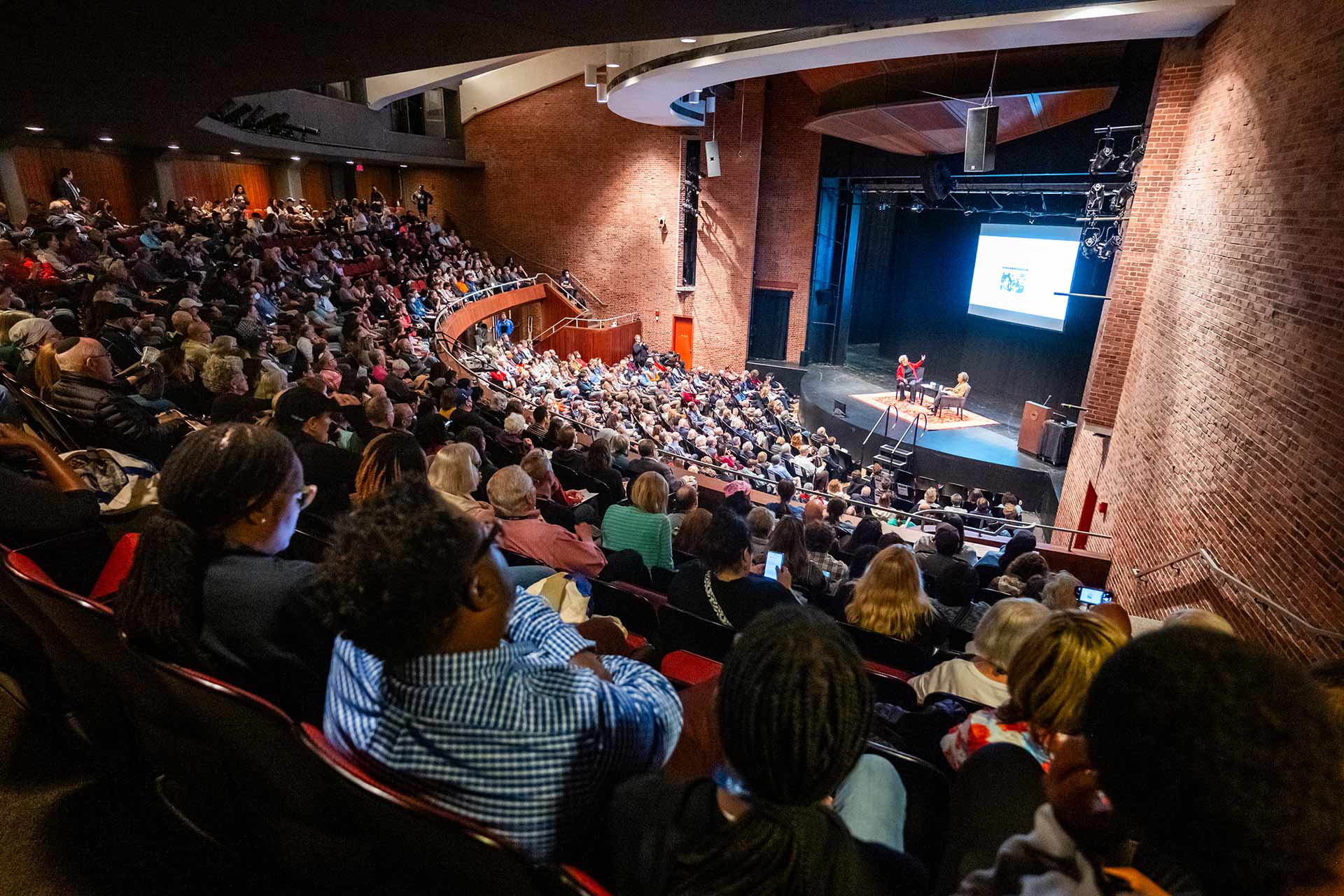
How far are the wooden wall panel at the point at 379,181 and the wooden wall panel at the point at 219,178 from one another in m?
3.33

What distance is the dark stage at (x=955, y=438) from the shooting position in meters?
11.8

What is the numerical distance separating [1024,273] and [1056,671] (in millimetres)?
14922

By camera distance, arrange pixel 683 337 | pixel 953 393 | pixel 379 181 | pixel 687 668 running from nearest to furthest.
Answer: pixel 687 668 → pixel 953 393 → pixel 683 337 → pixel 379 181

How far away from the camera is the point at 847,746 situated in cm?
102

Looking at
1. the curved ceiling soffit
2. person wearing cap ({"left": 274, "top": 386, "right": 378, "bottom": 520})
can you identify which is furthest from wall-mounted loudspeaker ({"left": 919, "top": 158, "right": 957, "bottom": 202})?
person wearing cap ({"left": 274, "top": 386, "right": 378, "bottom": 520})

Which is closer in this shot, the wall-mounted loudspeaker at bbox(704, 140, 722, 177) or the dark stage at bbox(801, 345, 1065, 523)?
the dark stage at bbox(801, 345, 1065, 523)

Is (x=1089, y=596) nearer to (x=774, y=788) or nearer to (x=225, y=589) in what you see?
(x=774, y=788)

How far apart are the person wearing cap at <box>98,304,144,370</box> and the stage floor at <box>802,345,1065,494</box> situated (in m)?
11.4

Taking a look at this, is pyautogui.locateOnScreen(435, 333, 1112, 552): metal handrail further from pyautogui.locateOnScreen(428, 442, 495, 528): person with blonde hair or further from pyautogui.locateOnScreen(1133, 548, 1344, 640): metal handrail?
pyautogui.locateOnScreen(428, 442, 495, 528): person with blonde hair

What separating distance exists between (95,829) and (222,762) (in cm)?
77

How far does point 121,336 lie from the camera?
557 centimetres

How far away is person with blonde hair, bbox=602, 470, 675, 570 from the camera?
3.85m

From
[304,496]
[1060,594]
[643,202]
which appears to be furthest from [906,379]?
[304,496]

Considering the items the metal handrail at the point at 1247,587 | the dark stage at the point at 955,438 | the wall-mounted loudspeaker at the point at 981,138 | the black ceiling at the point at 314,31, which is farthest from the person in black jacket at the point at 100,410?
the dark stage at the point at 955,438
